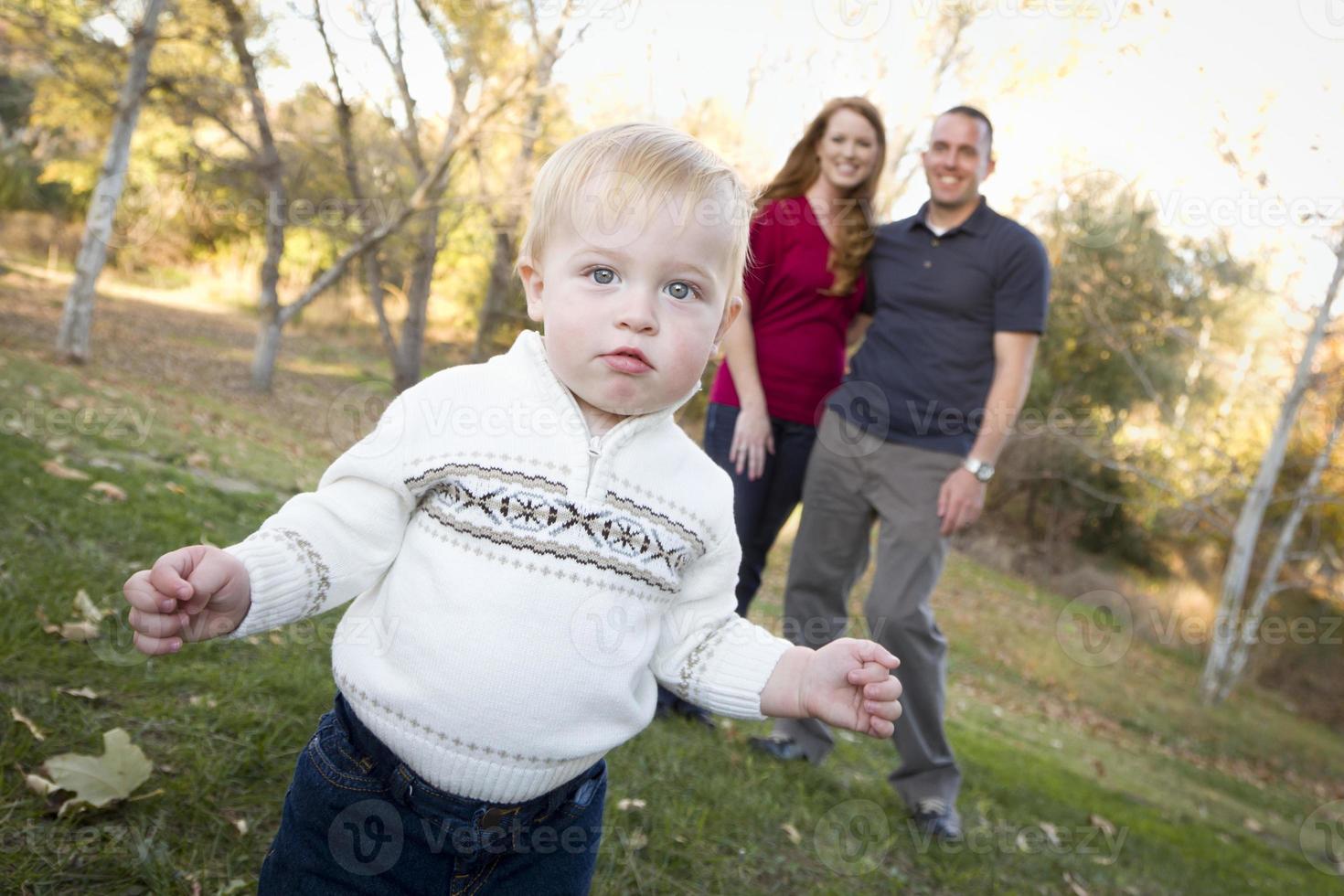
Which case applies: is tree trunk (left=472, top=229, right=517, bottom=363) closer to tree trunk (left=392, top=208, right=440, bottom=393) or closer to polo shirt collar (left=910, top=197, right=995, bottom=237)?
tree trunk (left=392, top=208, right=440, bottom=393)

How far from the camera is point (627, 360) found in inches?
61.0

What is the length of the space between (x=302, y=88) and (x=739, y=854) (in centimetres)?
1297

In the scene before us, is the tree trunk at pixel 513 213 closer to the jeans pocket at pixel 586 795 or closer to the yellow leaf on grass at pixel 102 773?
the yellow leaf on grass at pixel 102 773

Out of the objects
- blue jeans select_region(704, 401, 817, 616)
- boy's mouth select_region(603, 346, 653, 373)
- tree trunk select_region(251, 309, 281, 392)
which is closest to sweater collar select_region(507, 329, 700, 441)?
boy's mouth select_region(603, 346, 653, 373)

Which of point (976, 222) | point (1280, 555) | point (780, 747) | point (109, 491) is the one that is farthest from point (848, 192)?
point (1280, 555)

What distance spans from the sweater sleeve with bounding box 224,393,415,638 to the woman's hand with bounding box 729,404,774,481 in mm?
1974

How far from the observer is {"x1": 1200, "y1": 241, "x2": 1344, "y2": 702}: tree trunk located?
11305 millimetres

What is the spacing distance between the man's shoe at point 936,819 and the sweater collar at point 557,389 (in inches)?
92.2

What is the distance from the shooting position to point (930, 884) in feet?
9.84

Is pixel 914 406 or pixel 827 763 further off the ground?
pixel 914 406

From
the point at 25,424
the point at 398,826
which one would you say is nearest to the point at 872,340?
the point at 398,826

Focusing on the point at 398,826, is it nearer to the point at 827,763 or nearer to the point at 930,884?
the point at 930,884

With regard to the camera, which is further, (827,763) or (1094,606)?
(1094,606)

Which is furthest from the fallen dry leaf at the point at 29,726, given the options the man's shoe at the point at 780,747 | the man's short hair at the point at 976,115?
the man's short hair at the point at 976,115
